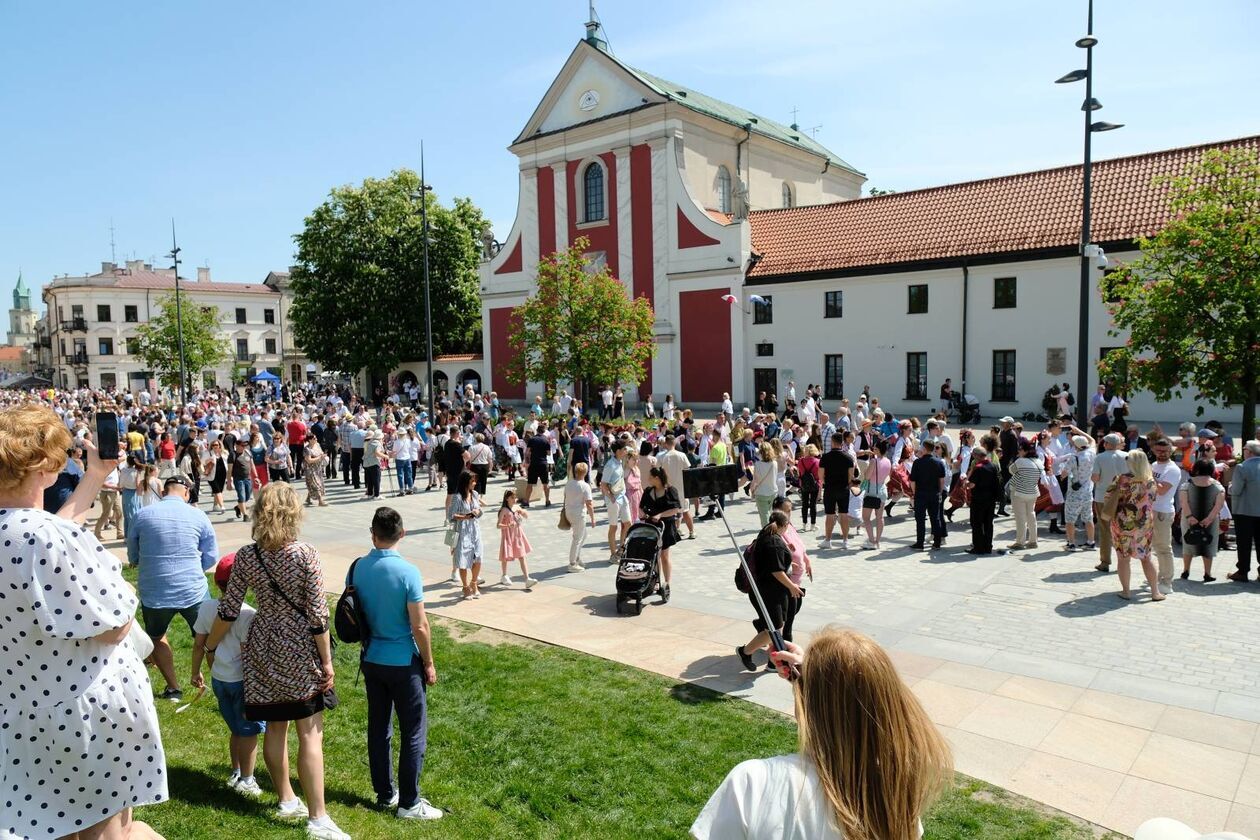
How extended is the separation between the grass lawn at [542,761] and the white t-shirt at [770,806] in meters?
3.23

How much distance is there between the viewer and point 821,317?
3431 cm

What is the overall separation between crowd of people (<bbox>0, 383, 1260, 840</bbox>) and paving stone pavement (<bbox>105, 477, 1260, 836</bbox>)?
1.67 feet

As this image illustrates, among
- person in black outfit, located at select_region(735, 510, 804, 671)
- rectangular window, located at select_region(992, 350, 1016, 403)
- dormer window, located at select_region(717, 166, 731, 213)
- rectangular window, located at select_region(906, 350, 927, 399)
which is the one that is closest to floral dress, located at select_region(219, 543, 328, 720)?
person in black outfit, located at select_region(735, 510, 804, 671)

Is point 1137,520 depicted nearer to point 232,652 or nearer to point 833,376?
point 232,652

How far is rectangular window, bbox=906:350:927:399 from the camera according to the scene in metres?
32.2

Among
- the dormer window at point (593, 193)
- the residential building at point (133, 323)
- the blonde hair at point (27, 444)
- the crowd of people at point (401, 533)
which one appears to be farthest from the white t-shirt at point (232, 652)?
the residential building at point (133, 323)

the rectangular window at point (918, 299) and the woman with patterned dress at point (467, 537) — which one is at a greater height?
the rectangular window at point (918, 299)

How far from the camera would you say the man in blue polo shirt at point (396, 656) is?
5.07 metres

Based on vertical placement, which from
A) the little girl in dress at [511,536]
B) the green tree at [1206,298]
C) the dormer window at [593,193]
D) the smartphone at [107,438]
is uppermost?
the dormer window at [593,193]

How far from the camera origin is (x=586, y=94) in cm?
3969

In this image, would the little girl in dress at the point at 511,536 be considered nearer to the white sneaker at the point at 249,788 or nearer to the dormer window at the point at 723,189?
the white sneaker at the point at 249,788

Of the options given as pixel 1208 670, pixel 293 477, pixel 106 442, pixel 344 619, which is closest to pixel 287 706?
pixel 344 619

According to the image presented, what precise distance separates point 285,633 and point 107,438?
168 centimetres

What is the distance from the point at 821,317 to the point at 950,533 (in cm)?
2094
